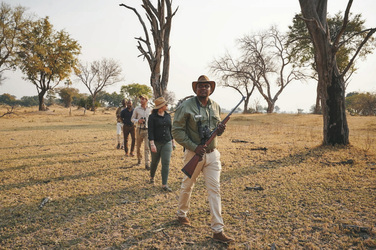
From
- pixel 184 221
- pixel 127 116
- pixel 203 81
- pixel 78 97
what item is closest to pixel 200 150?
pixel 203 81

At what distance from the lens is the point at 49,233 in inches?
138

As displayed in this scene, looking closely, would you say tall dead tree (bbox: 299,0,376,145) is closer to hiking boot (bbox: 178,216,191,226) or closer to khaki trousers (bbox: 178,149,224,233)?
khaki trousers (bbox: 178,149,224,233)

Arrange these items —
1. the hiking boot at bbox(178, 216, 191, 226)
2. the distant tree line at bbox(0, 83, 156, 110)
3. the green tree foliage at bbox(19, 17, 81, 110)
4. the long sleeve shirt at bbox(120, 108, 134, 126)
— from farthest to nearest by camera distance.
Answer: the distant tree line at bbox(0, 83, 156, 110), the green tree foliage at bbox(19, 17, 81, 110), the long sleeve shirt at bbox(120, 108, 134, 126), the hiking boot at bbox(178, 216, 191, 226)

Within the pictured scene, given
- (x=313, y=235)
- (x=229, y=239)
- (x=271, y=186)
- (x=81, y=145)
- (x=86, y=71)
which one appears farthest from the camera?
(x=86, y=71)

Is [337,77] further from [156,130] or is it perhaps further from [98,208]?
[98,208]

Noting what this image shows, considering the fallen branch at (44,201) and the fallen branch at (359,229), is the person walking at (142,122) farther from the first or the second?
the fallen branch at (359,229)

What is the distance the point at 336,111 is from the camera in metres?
8.84

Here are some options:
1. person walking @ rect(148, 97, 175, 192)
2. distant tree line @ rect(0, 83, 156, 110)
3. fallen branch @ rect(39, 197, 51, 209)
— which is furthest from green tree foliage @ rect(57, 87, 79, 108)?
person walking @ rect(148, 97, 175, 192)

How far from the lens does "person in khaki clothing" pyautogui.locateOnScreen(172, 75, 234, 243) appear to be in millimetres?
3158

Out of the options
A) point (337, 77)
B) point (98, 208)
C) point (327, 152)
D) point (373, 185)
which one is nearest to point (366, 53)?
point (337, 77)

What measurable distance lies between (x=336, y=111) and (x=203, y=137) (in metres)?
8.07

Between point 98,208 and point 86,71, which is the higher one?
point 86,71

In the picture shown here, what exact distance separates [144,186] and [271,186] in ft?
10.5

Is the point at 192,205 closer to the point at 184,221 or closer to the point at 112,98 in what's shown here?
the point at 184,221
